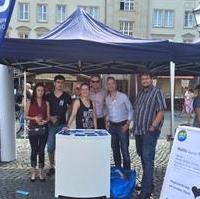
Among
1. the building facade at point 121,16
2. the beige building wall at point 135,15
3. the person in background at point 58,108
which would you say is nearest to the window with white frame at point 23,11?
the building facade at point 121,16

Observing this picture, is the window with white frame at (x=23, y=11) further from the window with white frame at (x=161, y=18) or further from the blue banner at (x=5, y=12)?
the blue banner at (x=5, y=12)

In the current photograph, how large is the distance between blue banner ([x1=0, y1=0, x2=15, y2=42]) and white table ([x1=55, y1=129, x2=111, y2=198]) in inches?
92.4

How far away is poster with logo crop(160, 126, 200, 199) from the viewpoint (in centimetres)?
593

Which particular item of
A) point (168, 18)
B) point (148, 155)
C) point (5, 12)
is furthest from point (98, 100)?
point (168, 18)

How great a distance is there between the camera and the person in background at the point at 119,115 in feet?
27.6

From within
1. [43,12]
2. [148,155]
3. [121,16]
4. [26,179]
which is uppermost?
[43,12]

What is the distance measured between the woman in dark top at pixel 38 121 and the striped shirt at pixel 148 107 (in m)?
1.93

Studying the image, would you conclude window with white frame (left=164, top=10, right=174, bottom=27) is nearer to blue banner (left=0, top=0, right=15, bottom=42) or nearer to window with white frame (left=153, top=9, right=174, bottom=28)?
window with white frame (left=153, top=9, right=174, bottom=28)

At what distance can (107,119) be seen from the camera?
8.64 metres

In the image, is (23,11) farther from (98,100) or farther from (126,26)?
(98,100)

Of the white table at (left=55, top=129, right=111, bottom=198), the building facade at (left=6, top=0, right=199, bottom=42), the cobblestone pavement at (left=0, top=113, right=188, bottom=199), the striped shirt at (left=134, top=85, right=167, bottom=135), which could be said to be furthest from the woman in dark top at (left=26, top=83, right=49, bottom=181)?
the building facade at (left=6, top=0, right=199, bottom=42)

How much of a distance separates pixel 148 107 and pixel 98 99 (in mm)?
1620

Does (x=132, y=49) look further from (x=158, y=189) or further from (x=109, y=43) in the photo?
(x=158, y=189)

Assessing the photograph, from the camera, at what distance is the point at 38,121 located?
8.57 m
